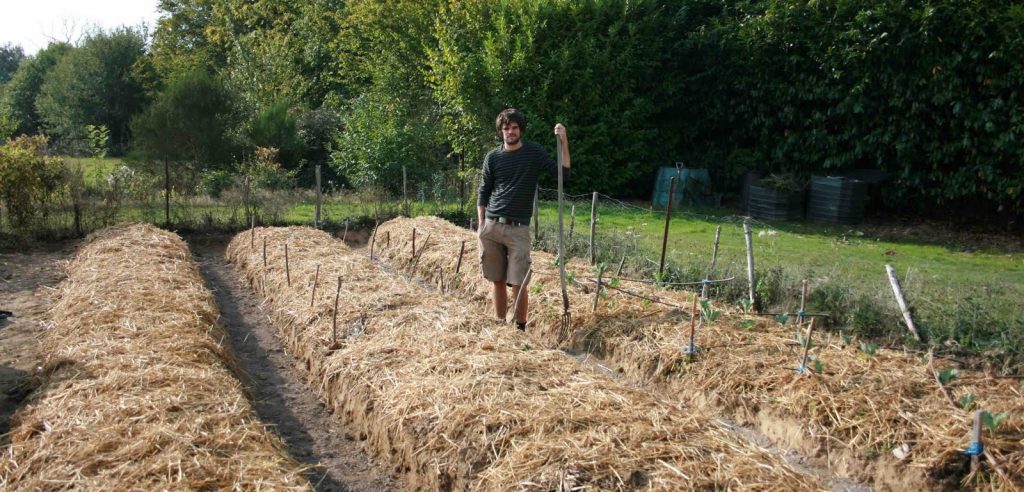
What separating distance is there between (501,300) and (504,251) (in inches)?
16.8

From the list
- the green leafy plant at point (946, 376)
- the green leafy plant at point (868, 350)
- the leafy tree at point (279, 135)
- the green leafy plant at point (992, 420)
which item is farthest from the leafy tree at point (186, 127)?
the green leafy plant at point (992, 420)

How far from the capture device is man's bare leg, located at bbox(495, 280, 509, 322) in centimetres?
624

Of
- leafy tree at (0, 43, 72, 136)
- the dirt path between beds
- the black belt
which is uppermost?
leafy tree at (0, 43, 72, 136)

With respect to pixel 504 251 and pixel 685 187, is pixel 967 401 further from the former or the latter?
pixel 685 187

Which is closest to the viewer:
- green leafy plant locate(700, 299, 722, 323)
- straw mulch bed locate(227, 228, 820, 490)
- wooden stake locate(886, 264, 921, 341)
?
straw mulch bed locate(227, 228, 820, 490)

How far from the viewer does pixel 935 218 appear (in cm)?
1295

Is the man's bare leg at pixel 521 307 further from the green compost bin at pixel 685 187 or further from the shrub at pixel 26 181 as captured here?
the green compost bin at pixel 685 187

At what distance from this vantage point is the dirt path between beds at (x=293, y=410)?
4164 millimetres

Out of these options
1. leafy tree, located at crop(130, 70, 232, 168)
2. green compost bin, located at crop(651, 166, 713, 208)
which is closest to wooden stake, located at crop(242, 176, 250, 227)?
leafy tree, located at crop(130, 70, 232, 168)

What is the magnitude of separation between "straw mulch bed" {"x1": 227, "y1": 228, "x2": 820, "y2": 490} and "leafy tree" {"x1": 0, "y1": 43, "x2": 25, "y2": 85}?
6769 cm

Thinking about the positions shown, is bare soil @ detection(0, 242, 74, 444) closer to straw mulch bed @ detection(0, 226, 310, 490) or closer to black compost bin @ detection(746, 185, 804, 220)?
straw mulch bed @ detection(0, 226, 310, 490)

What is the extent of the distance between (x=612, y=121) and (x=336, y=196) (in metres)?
5.23

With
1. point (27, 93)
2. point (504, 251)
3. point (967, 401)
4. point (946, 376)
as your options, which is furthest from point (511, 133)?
point (27, 93)

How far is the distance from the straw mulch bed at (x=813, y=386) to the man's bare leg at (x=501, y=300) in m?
0.37
